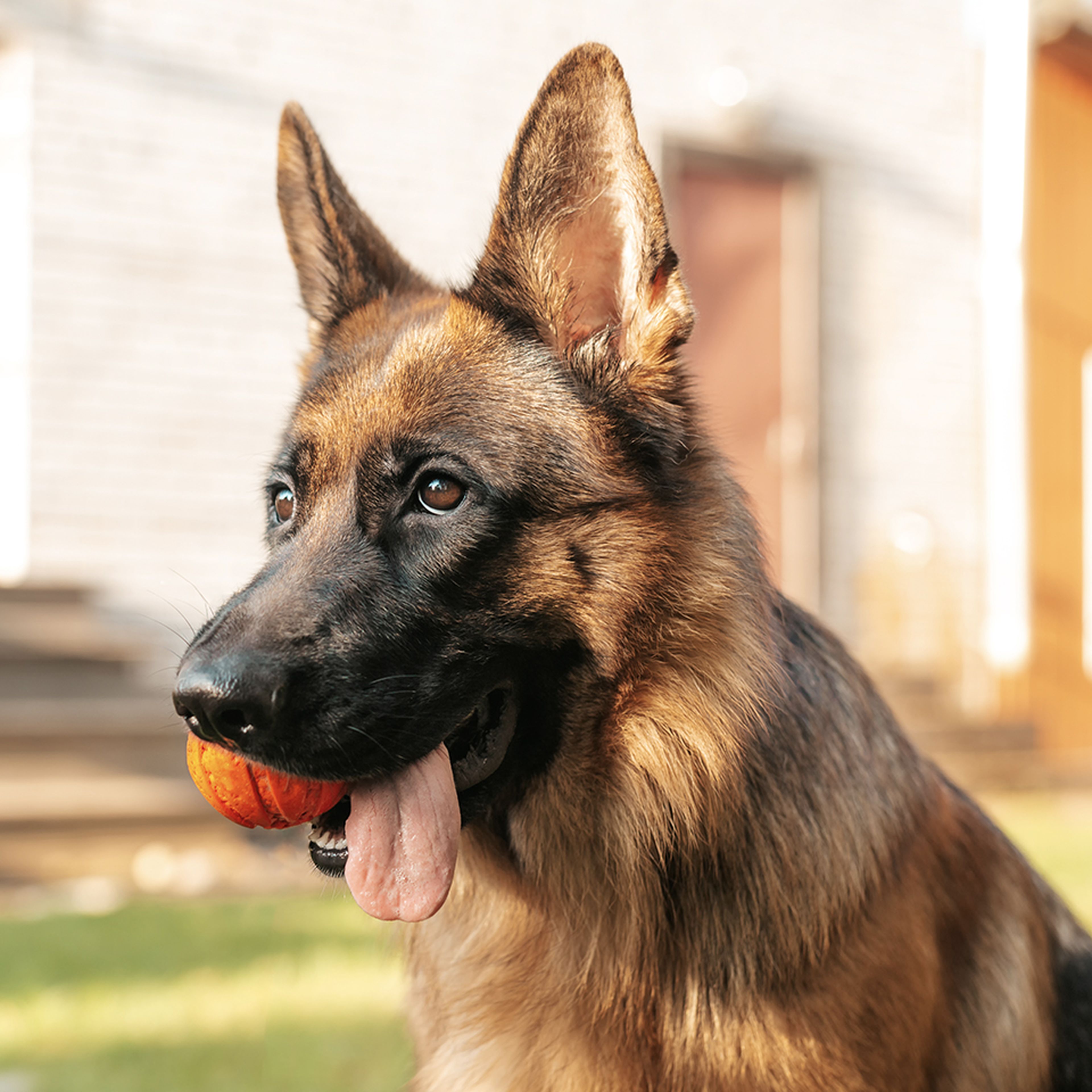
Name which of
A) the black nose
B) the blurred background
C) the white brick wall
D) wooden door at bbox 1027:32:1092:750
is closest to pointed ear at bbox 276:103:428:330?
the blurred background

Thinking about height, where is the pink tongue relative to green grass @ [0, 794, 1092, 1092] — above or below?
above

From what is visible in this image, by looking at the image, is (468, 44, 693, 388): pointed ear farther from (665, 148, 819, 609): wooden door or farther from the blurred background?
(665, 148, 819, 609): wooden door

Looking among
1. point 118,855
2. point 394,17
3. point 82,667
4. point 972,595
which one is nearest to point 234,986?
point 118,855

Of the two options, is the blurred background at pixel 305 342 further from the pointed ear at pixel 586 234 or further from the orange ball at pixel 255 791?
the orange ball at pixel 255 791

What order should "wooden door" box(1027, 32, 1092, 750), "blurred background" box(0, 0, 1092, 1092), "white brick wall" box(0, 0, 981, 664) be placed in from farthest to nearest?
"wooden door" box(1027, 32, 1092, 750), "white brick wall" box(0, 0, 981, 664), "blurred background" box(0, 0, 1092, 1092)

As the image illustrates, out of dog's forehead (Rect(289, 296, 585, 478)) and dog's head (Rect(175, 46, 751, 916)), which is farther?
dog's forehead (Rect(289, 296, 585, 478))

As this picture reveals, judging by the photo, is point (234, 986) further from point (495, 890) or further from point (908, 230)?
point (908, 230)

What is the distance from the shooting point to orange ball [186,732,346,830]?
2057 millimetres

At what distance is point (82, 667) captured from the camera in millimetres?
7215

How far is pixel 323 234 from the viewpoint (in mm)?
2695

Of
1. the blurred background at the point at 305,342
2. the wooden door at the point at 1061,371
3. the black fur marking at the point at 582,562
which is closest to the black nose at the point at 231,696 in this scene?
the black fur marking at the point at 582,562

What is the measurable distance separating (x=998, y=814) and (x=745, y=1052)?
24.6 ft

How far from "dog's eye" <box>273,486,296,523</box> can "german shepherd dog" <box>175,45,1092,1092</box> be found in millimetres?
161

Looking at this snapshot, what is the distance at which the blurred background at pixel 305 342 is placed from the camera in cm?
512
